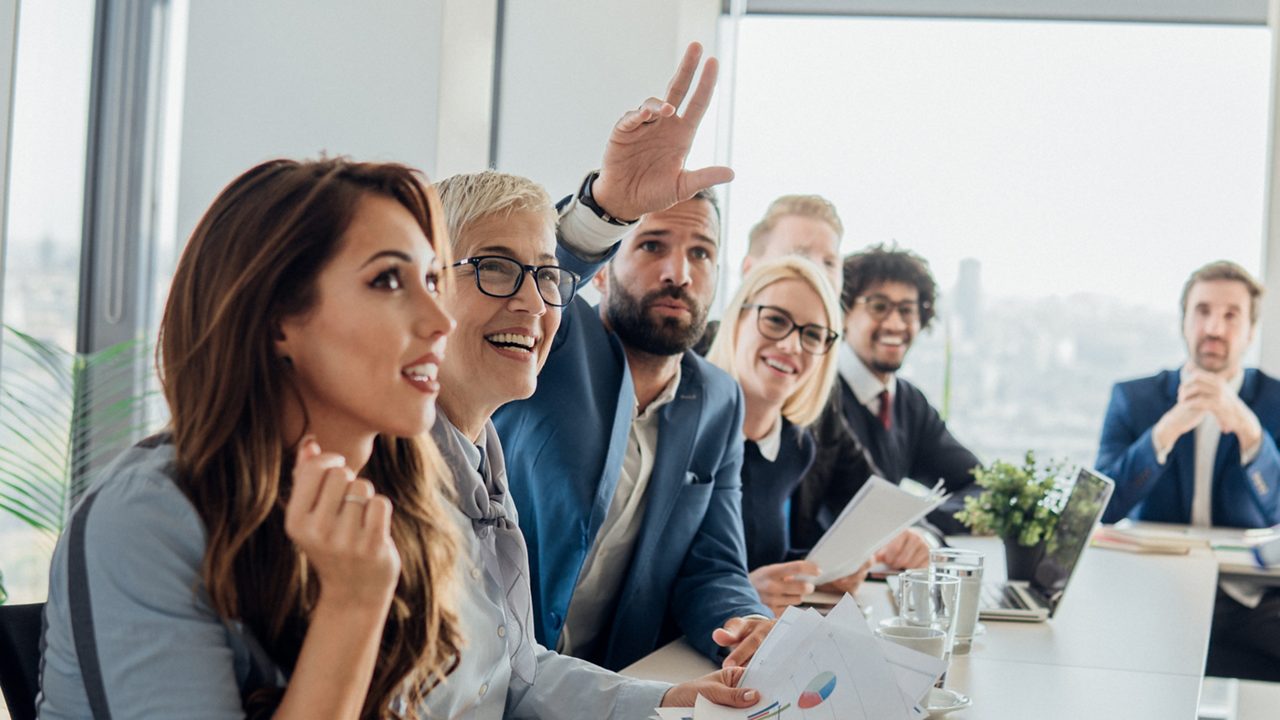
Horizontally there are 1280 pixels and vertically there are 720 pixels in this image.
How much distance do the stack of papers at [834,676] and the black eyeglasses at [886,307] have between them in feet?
7.73

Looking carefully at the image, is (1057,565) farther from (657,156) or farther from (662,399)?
(657,156)

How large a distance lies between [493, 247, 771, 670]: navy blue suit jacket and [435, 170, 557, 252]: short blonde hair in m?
0.36

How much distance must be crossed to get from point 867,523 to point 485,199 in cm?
103

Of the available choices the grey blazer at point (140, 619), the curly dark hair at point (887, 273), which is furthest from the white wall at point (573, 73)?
the grey blazer at point (140, 619)

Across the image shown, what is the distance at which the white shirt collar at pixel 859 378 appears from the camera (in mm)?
3639

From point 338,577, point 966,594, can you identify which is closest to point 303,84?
point 966,594

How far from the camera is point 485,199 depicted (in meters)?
1.63

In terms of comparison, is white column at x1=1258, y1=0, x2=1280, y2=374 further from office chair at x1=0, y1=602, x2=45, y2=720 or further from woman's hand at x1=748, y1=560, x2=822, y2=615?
office chair at x1=0, y1=602, x2=45, y2=720

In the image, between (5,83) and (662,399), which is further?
(5,83)

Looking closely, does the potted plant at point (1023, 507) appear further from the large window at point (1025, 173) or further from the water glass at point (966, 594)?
the large window at point (1025, 173)

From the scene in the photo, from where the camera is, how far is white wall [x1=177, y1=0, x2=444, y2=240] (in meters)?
3.57

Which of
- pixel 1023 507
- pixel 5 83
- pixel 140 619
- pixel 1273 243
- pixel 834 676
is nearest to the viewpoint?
pixel 140 619

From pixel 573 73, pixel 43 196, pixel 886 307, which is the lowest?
pixel 886 307

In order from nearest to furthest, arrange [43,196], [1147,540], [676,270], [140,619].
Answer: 1. [140,619]
2. [676,270]
3. [1147,540]
4. [43,196]
